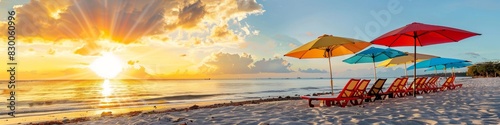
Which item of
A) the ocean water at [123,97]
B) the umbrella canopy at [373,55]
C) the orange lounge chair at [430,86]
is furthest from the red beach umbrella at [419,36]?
the ocean water at [123,97]

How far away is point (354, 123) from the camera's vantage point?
207 inches

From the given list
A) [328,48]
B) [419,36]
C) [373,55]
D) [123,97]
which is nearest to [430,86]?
[373,55]

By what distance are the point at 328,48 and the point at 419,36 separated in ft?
8.55

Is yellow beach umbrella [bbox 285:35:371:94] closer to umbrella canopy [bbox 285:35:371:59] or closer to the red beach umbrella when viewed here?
umbrella canopy [bbox 285:35:371:59]

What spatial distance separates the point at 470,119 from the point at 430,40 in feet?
17.6

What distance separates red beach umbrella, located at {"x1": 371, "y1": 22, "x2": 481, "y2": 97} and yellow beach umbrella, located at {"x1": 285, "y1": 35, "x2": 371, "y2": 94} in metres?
0.66

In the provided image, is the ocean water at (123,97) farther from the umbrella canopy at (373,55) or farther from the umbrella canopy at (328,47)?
the umbrella canopy at (373,55)

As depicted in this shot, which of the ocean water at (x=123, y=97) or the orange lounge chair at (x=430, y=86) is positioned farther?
the ocean water at (x=123, y=97)

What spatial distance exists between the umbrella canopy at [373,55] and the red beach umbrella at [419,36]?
164cm

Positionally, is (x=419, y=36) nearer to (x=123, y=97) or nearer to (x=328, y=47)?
(x=328, y=47)

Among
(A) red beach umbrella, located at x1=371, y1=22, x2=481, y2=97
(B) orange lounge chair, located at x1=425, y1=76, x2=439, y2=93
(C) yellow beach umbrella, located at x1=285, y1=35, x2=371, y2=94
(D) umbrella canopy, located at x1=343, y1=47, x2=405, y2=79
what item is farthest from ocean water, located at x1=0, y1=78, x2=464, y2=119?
(A) red beach umbrella, located at x1=371, y1=22, x2=481, y2=97

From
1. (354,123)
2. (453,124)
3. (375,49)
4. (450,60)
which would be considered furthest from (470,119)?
(450,60)

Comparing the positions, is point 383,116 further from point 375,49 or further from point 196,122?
point 375,49

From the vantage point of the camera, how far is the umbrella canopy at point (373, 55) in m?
11.9
